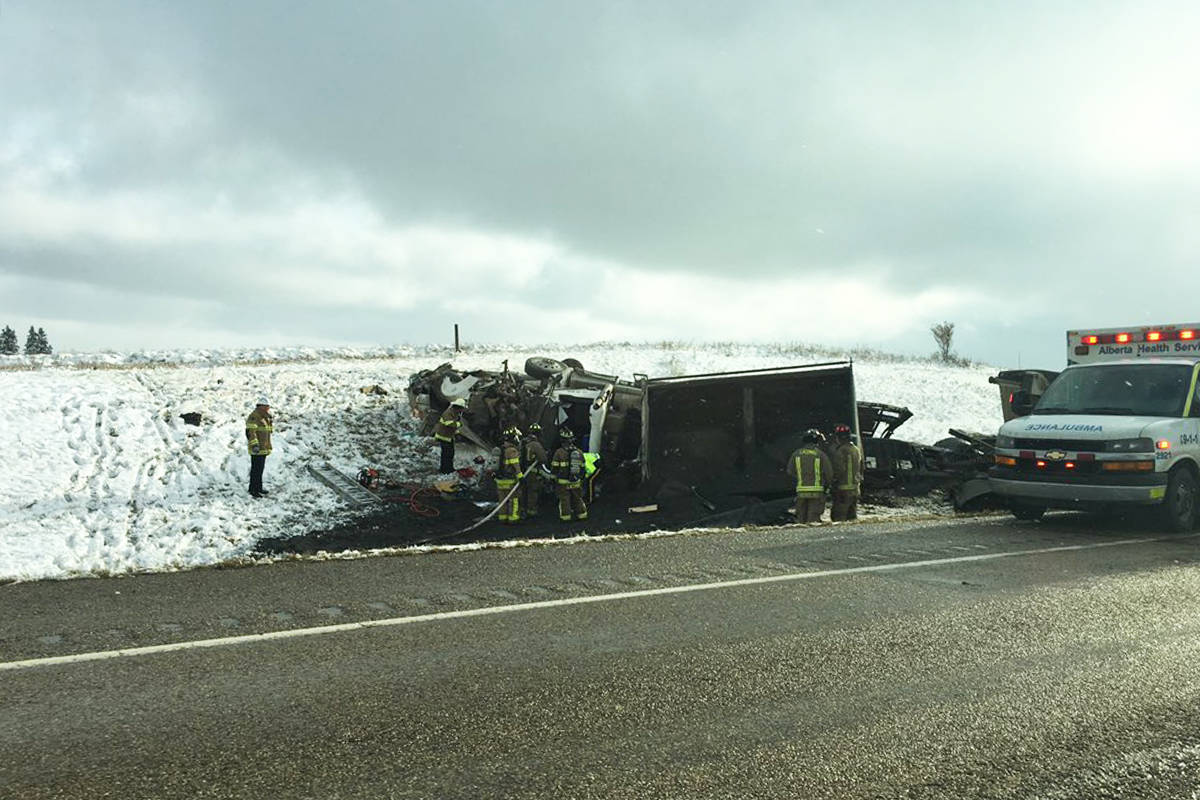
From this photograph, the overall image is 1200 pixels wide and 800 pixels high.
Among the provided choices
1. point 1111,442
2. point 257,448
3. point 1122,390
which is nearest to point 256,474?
point 257,448

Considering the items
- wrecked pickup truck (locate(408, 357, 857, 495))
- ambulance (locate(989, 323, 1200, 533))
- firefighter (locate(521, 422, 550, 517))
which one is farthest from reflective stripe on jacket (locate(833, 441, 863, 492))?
firefighter (locate(521, 422, 550, 517))

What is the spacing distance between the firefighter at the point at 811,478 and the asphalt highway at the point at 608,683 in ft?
14.3

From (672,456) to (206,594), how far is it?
30.0ft

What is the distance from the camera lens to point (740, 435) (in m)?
14.6

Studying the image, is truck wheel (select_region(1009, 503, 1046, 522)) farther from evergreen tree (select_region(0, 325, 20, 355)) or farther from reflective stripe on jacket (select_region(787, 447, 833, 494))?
evergreen tree (select_region(0, 325, 20, 355))

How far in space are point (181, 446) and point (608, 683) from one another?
51.6 feet

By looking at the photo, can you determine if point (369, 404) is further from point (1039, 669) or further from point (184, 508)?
point (1039, 669)

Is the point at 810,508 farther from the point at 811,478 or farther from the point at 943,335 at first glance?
the point at 943,335

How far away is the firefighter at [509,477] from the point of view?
45.5ft

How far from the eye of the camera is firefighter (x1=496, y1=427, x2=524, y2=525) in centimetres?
1388

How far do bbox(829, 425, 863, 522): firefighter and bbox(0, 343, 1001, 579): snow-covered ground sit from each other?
26.6 ft

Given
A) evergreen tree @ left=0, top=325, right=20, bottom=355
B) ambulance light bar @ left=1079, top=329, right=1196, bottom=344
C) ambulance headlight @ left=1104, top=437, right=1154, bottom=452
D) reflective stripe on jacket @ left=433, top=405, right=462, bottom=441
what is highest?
evergreen tree @ left=0, top=325, right=20, bottom=355

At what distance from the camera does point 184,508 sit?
47.3 ft

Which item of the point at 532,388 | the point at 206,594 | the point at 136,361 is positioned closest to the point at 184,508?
the point at 532,388
